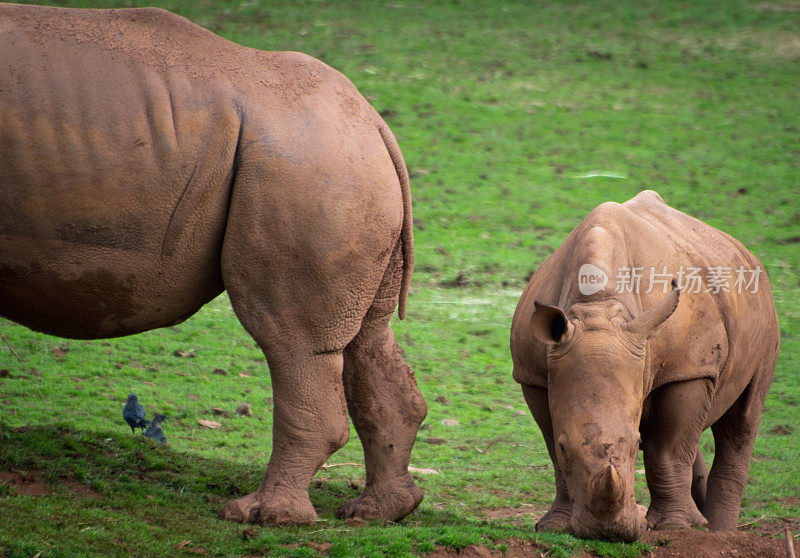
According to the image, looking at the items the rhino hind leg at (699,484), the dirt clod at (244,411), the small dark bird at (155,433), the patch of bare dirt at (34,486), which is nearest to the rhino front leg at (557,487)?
the rhino hind leg at (699,484)

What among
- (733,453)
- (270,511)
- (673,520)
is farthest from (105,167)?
(733,453)

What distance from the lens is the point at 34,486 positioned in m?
5.39

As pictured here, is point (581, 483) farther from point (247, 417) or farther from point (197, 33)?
point (247, 417)

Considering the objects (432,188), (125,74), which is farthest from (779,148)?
(125,74)

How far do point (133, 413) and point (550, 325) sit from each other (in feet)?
9.94

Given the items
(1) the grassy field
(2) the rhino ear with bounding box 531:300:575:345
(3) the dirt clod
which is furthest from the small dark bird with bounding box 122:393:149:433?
(2) the rhino ear with bounding box 531:300:575:345

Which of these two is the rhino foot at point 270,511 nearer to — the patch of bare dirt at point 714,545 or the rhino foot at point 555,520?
the rhino foot at point 555,520

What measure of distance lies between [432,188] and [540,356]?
7893 millimetres

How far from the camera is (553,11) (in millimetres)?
20219

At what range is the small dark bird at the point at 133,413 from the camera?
6.98 metres

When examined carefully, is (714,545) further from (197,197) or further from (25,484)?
(25,484)

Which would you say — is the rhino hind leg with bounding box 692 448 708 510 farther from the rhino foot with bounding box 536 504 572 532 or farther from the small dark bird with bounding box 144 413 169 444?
the small dark bird with bounding box 144 413 169 444

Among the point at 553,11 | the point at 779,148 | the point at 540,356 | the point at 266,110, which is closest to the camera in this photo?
the point at 266,110

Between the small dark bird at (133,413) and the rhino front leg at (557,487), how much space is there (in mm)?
2580
